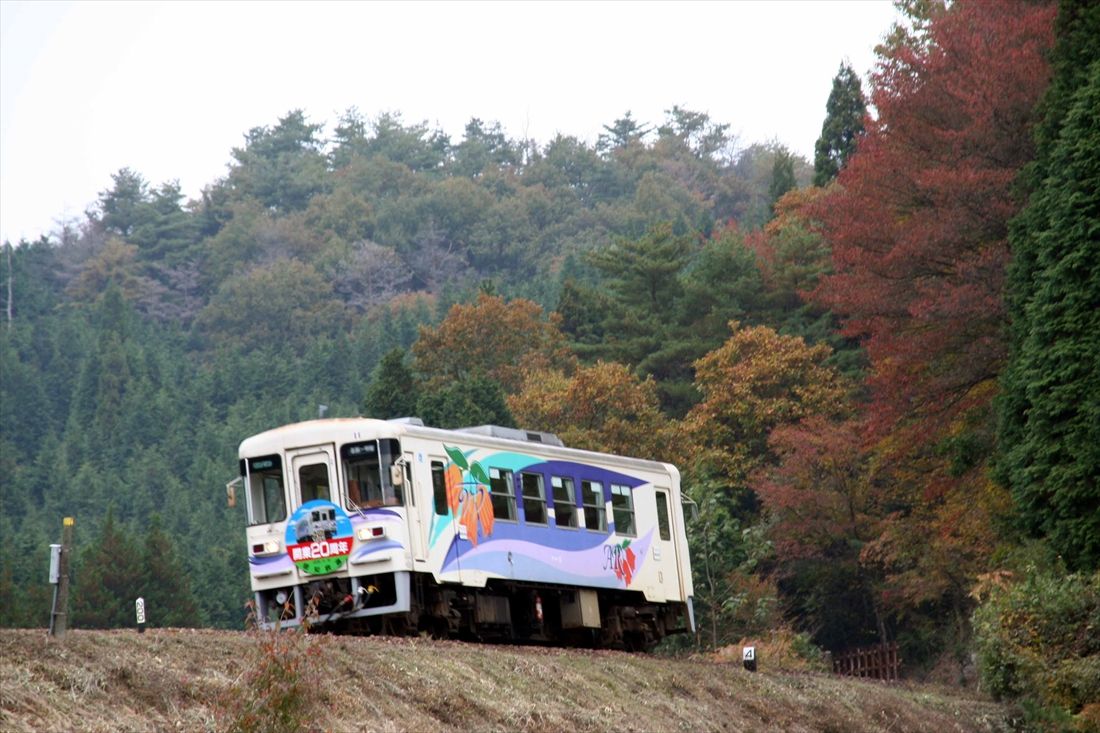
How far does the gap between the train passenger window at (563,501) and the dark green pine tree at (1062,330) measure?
679 cm

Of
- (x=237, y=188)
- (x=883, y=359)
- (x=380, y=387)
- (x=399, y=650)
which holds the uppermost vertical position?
(x=237, y=188)

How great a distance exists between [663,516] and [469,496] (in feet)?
18.8

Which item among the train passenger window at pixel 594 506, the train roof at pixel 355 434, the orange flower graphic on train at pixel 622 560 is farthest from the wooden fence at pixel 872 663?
the train roof at pixel 355 434

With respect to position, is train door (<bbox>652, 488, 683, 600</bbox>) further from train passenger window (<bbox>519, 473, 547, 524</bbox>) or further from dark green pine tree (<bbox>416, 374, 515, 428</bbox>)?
dark green pine tree (<bbox>416, 374, 515, 428</bbox>)

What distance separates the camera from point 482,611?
2405 cm

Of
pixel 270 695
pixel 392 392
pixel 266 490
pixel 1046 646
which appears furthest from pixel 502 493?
pixel 392 392

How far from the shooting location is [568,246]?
126 m

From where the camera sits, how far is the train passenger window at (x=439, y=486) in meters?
22.8

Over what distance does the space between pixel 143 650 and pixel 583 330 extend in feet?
186

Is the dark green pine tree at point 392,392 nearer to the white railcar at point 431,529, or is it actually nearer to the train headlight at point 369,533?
the white railcar at point 431,529

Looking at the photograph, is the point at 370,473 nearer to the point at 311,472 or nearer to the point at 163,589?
the point at 311,472

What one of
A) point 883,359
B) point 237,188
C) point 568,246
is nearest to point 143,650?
point 883,359

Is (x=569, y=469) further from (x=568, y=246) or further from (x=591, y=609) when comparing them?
(x=568, y=246)

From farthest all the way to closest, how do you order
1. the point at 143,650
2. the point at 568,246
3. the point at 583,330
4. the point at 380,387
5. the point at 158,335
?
the point at 568,246
the point at 158,335
the point at 583,330
the point at 380,387
the point at 143,650
